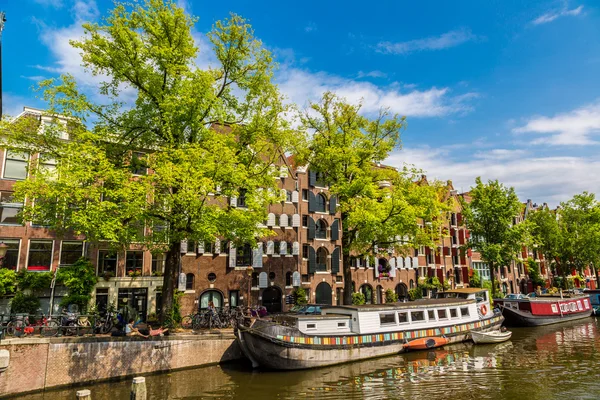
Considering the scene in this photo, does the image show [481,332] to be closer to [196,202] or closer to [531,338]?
[531,338]

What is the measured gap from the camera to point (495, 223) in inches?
1468

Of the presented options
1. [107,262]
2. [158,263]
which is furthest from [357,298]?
[107,262]

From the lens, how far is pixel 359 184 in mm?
24797

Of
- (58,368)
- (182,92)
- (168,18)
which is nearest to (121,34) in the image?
(168,18)

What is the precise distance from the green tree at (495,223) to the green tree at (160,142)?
2542cm

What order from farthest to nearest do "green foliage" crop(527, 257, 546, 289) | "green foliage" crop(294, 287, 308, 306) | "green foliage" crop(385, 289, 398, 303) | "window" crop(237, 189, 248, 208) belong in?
"green foliage" crop(527, 257, 546, 289) < "green foliage" crop(385, 289, 398, 303) < "green foliage" crop(294, 287, 308, 306) < "window" crop(237, 189, 248, 208)

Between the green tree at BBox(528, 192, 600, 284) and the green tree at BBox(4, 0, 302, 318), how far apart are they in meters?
43.1

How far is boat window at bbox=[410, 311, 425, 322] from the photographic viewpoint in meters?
22.6

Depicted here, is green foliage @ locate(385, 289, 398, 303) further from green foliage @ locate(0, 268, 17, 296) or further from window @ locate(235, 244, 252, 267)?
green foliage @ locate(0, 268, 17, 296)

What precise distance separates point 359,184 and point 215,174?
10929mm

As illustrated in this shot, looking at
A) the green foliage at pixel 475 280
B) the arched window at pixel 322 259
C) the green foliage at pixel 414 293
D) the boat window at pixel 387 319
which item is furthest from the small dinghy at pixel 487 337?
the green foliage at pixel 475 280

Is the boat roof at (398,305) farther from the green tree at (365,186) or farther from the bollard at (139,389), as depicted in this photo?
the bollard at (139,389)

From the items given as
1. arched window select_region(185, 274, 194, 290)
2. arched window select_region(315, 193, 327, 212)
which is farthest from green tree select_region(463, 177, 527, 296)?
arched window select_region(185, 274, 194, 290)

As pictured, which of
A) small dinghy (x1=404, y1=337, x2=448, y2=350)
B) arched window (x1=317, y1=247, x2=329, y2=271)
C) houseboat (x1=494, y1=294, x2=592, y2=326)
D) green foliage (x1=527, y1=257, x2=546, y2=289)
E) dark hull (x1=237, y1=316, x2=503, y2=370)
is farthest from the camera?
green foliage (x1=527, y1=257, x2=546, y2=289)
